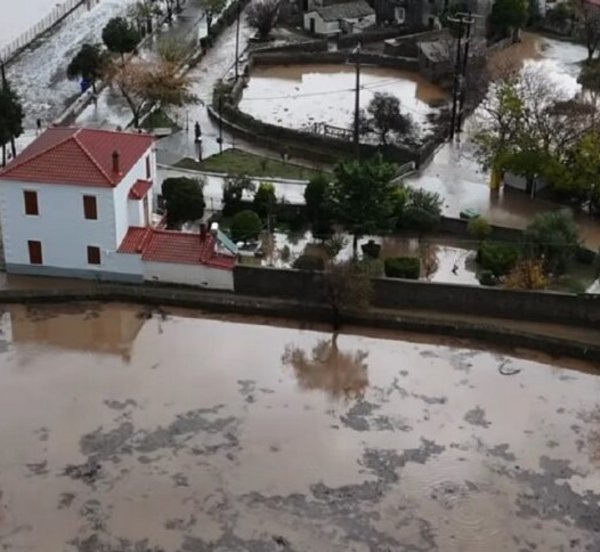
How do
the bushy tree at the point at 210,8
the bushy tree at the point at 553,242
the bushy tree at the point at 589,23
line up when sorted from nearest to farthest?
the bushy tree at the point at 553,242 < the bushy tree at the point at 589,23 < the bushy tree at the point at 210,8

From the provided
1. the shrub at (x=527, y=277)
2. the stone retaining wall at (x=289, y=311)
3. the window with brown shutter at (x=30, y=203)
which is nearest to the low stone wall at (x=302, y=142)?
the shrub at (x=527, y=277)

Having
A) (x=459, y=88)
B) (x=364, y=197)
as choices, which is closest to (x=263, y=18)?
(x=459, y=88)

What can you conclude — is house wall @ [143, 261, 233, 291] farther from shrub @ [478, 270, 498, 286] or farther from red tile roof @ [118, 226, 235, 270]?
shrub @ [478, 270, 498, 286]

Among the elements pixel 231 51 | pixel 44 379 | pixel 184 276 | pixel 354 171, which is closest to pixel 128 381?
pixel 44 379

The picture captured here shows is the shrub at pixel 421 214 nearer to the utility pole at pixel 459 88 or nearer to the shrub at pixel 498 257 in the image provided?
the shrub at pixel 498 257

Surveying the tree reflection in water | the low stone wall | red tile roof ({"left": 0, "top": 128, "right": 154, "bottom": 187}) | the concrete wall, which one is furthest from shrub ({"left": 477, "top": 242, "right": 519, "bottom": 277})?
red tile roof ({"left": 0, "top": 128, "right": 154, "bottom": 187})

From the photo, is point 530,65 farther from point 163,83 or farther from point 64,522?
point 64,522
